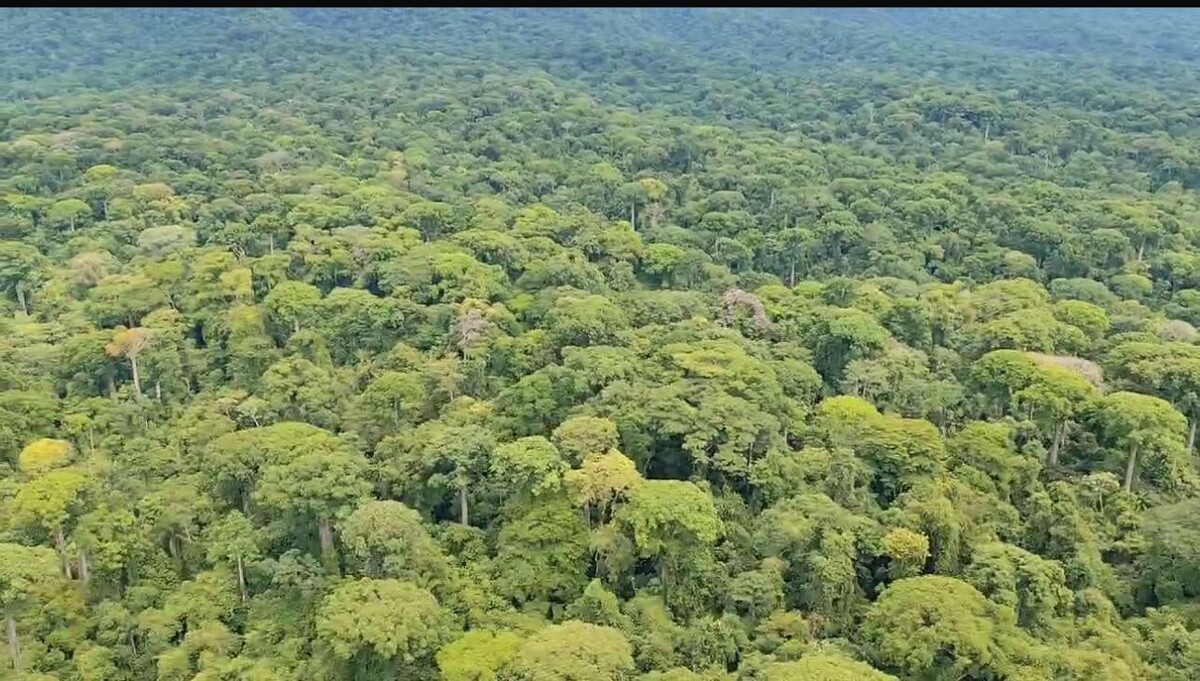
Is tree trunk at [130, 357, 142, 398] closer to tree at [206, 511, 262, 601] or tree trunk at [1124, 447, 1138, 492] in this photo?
tree at [206, 511, 262, 601]

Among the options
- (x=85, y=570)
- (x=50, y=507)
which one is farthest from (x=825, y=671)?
(x=50, y=507)

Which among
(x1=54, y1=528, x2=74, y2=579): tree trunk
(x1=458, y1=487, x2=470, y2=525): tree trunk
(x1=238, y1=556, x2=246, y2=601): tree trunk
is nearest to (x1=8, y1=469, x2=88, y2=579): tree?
(x1=54, y1=528, x2=74, y2=579): tree trunk

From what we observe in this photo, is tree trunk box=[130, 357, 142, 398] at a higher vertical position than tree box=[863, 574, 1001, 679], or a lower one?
lower

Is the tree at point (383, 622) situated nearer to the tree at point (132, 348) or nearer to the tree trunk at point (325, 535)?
the tree trunk at point (325, 535)

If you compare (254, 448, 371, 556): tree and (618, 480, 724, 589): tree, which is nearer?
(618, 480, 724, 589): tree

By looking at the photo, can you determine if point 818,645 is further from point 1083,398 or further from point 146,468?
point 146,468

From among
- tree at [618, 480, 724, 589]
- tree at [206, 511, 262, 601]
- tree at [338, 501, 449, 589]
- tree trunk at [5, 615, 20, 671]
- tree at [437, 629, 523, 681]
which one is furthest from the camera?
tree at [206, 511, 262, 601]

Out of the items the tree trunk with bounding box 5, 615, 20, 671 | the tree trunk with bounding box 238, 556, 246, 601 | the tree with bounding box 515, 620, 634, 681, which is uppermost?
the tree with bounding box 515, 620, 634, 681

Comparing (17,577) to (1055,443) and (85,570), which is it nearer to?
(85,570)
